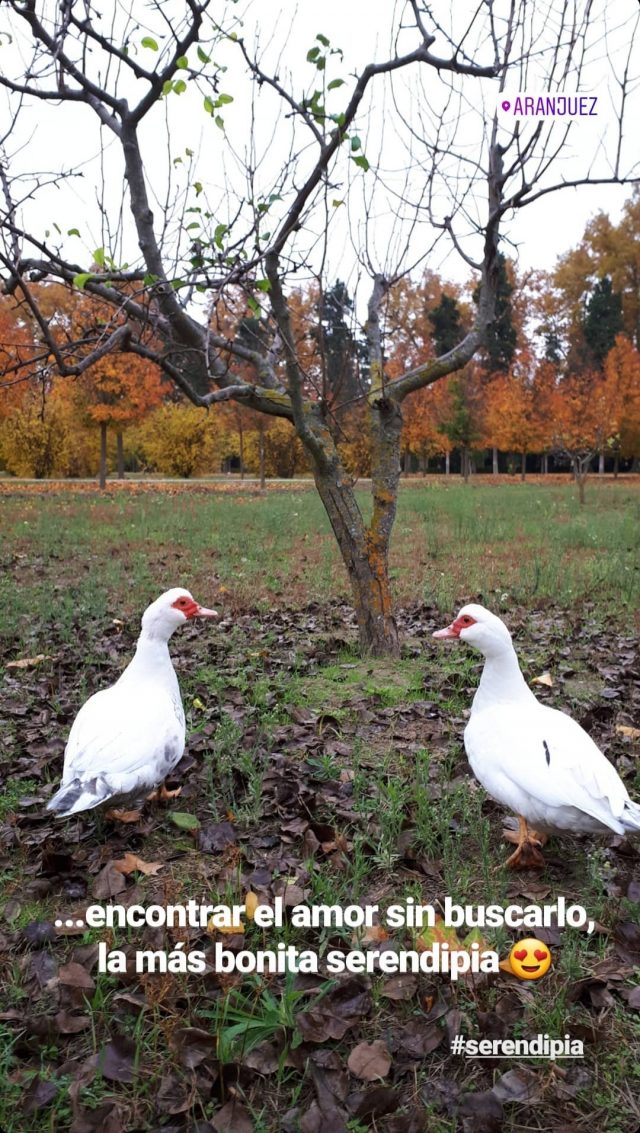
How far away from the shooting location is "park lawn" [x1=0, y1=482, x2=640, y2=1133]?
173cm

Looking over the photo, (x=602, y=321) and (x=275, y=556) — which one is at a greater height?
(x=602, y=321)

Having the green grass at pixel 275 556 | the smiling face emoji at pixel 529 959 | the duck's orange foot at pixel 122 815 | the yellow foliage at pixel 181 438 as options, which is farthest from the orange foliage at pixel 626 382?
the smiling face emoji at pixel 529 959

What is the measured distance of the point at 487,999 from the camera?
1.99 metres

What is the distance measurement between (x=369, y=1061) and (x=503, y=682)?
1.45m

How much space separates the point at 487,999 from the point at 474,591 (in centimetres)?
574

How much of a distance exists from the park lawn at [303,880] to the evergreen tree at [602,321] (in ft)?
119

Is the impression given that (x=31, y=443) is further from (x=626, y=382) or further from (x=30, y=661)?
(x=30, y=661)

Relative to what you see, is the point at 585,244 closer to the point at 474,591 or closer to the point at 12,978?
the point at 474,591

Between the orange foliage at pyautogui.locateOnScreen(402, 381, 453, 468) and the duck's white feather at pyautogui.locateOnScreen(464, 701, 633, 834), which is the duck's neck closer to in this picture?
the duck's white feather at pyautogui.locateOnScreen(464, 701, 633, 834)

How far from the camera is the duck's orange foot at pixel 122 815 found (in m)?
2.96

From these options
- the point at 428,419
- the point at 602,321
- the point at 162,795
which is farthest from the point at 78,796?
the point at 602,321

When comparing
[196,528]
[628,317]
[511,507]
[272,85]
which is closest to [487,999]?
[272,85]

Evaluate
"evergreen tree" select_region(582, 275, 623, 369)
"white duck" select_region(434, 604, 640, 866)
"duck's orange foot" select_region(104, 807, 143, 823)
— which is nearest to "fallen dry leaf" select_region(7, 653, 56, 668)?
"duck's orange foot" select_region(104, 807, 143, 823)

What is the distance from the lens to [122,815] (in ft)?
9.78
